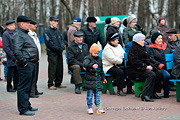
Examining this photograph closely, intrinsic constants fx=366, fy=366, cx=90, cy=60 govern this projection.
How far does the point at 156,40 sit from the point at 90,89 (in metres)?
2.90

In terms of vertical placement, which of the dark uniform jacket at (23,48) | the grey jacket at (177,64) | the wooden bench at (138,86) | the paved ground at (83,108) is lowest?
the paved ground at (83,108)

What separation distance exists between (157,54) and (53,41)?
322cm

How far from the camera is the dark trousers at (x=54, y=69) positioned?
1126 cm

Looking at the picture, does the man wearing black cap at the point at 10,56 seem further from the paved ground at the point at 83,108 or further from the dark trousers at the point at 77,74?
the dark trousers at the point at 77,74

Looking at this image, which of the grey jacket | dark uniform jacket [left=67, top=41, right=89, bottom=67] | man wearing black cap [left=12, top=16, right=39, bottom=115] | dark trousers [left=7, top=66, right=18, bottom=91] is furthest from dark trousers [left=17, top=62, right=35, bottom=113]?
the grey jacket

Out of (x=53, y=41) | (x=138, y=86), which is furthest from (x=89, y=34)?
(x=138, y=86)

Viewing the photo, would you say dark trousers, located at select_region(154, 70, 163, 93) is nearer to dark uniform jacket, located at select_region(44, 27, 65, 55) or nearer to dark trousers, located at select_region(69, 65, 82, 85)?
dark trousers, located at select_region(69, 65, 82, 85)

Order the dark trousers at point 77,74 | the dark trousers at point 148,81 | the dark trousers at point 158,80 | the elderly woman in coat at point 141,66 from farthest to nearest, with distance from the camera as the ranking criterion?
1. the dark trousers at point 77,74
2. the dark trousers at point 158,80
3. the elderly woman in coat at point 141,66
4. the dark trousers at point 148,81

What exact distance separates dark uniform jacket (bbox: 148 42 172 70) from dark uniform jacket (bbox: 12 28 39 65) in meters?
3.38

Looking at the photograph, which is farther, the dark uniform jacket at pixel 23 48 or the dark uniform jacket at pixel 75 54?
the dark uniform jacket at pixel 75 54

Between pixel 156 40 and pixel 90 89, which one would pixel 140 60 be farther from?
pixel 90 89

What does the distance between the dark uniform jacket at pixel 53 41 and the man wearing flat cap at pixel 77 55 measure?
0.47 metres

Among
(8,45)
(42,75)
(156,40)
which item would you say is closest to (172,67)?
(156,40)

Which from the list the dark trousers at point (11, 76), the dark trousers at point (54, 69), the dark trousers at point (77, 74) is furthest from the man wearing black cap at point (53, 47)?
the dark trousers at point (11, 76)
